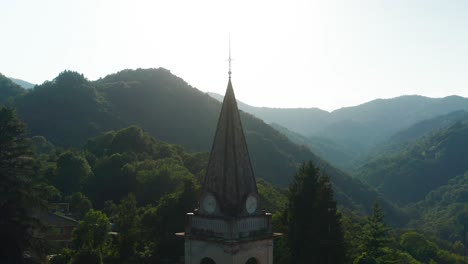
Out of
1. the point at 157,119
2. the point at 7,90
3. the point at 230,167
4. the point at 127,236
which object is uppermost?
the point at 7,90

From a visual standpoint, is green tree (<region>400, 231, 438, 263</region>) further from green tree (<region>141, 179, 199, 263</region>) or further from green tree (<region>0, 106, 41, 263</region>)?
green tree (<region>0, 106, 41, 263</region>)

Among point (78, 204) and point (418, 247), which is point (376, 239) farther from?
point (418, 247)

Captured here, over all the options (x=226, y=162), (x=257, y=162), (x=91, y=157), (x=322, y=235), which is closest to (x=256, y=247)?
(x=226, y=162)

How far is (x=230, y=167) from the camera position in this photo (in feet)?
52.4

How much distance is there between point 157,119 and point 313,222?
350 ft

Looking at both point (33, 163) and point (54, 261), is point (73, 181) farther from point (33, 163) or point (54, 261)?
point (33, 163)

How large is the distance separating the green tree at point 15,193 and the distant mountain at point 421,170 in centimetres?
16164

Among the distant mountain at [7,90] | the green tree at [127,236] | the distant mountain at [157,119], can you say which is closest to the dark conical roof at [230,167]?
the green tree at [127,236]

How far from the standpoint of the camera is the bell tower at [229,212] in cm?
1547

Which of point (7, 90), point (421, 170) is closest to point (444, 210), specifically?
point (421, 170)

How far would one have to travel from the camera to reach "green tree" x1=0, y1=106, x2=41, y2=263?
23.7 m

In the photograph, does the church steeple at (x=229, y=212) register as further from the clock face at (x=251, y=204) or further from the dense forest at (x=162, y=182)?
the dense forest at (x=162, y=182)

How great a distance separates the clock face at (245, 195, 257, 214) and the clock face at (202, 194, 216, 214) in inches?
45.1

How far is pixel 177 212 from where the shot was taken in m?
39.7
